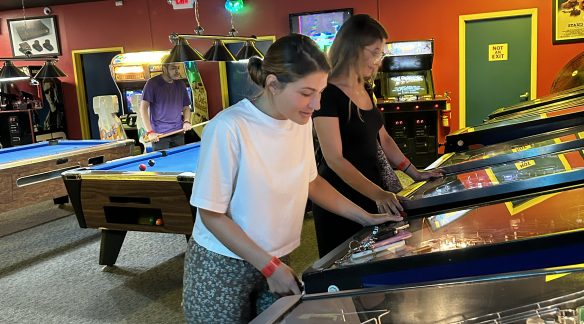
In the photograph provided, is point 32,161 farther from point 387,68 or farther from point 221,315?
point 387,68

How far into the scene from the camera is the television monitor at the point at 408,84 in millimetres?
6680

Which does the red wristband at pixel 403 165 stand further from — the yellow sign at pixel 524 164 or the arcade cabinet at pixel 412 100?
the arcade cabinet at pixel 412 100

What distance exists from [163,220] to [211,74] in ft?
18.3

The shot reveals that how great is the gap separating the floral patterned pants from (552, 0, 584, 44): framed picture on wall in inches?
250

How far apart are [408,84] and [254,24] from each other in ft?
8.76

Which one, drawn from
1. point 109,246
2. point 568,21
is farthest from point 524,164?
point 568,21

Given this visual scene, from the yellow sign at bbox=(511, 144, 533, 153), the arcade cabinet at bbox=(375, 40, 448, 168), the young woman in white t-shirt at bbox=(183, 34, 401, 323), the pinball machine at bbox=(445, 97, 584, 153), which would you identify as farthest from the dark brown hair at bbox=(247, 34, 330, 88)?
the arcade cabinet at bbox=(375, 40, 448, 168)

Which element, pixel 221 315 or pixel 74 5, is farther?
pixel 74 5

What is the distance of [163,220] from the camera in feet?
10.5

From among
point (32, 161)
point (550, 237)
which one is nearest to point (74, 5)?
point (32, 161)

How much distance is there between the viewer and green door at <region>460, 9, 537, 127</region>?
6699 millimetres

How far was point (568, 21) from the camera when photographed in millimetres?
6406

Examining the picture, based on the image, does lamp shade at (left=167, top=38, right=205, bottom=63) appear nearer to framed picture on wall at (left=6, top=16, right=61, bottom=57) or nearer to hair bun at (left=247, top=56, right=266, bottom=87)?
hair bun at (left=247, top=56, right=266, bottom=87)

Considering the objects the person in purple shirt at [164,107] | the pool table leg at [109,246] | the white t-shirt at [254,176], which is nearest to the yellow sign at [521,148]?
the white t-shirt at [254,176]
